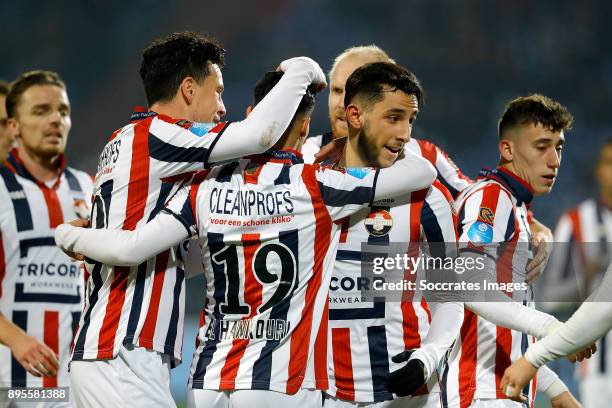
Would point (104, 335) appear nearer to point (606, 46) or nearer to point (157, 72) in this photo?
point (157, 72)

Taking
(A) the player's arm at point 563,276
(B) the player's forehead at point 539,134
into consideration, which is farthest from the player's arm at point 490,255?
(A) the player's arm at point 563,276

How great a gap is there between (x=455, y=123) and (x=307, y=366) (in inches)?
418

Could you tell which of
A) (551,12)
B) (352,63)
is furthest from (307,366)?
(551,12)

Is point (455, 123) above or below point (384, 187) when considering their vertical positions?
above

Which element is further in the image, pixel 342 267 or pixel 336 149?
pixel 336 149

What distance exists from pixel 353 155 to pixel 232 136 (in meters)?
0.56

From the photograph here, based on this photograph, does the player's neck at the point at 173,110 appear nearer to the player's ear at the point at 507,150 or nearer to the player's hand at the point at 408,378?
the player's hand at the point at 408,378

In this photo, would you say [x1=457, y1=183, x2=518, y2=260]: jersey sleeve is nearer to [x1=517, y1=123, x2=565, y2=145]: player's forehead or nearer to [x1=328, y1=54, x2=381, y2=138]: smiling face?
[x1=517, y1=123, x2=565, y2=145]: player's forehead

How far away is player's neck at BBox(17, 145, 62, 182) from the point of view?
499cm

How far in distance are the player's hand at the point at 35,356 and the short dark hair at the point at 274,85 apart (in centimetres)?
165

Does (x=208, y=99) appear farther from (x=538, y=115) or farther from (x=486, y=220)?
(x=538, y=115)

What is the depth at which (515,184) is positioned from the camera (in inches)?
151

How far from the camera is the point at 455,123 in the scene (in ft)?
43.4
